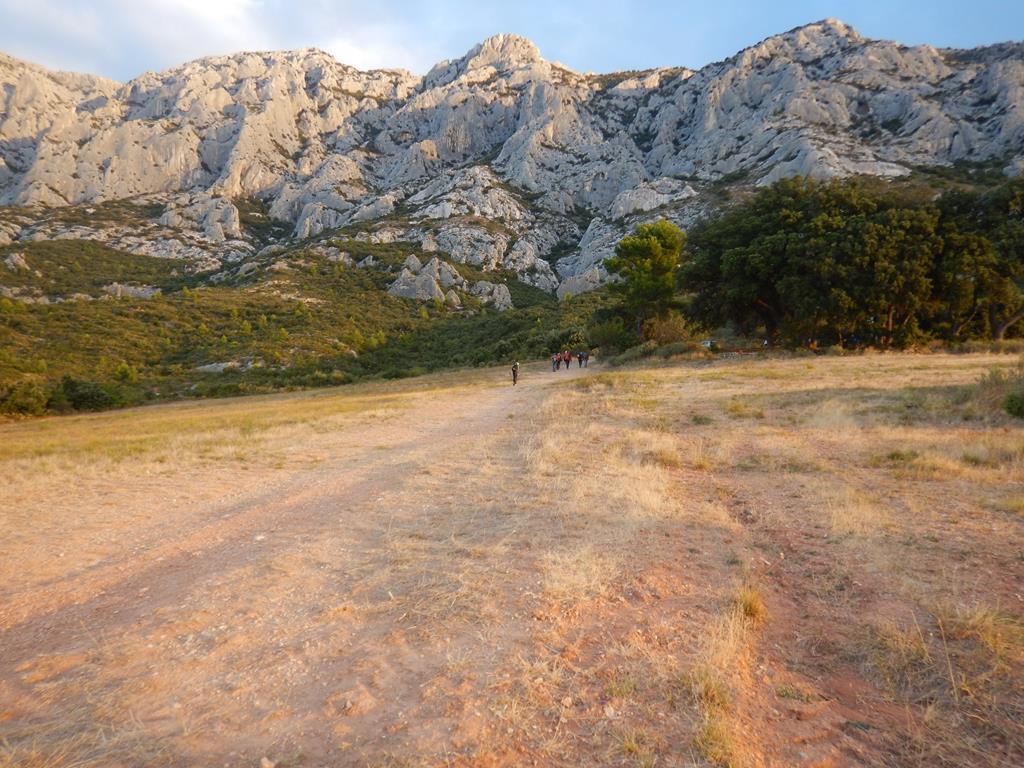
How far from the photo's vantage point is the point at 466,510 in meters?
7.91

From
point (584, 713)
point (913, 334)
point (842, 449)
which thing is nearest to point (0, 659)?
point (584, 713)

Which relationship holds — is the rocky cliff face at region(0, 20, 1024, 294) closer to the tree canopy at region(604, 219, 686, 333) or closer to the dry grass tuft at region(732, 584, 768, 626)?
the tree canopy at region(604, 219, 686, 333)

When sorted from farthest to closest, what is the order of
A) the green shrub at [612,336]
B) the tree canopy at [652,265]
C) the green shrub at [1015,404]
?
the green shrub at [612,336], the tree canopy at [652,265], the green shrub at [1015,404]

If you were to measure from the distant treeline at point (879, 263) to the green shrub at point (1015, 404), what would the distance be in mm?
21569

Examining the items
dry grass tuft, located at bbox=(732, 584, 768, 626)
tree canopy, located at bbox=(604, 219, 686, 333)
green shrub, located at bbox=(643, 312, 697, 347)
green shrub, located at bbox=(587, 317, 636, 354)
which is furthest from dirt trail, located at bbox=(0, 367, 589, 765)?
green shrub, located at bbox=(587, 317, 636, 354)

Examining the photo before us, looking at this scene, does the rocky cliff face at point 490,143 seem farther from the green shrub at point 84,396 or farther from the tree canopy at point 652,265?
the green shrub at point 84,396

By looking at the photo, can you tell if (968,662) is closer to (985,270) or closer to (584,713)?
(584,713)

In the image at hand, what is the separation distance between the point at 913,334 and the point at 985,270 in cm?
505

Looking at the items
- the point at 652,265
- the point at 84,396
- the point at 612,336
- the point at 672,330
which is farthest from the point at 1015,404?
the point at 84,396

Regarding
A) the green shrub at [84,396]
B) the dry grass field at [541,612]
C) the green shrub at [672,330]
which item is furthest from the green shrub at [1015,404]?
the green shrub at [84,396]

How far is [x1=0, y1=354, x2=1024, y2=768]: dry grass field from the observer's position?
3.06 m

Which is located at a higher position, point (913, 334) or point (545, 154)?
point (545, 154)

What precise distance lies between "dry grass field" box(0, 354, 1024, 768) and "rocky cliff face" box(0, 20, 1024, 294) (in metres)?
99.7

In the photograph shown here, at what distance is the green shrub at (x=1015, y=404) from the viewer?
11.3m
